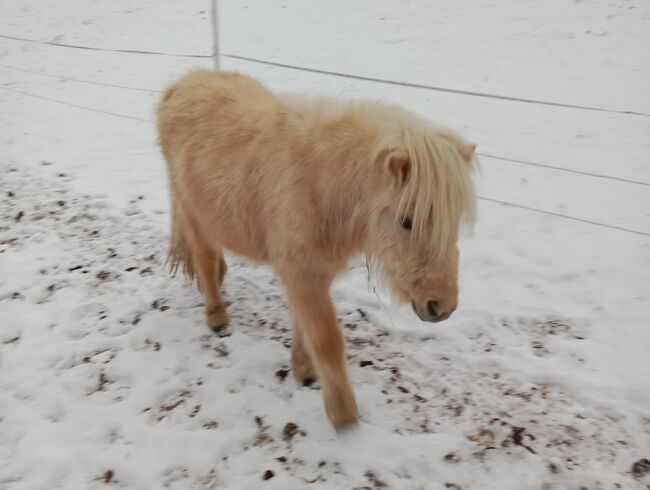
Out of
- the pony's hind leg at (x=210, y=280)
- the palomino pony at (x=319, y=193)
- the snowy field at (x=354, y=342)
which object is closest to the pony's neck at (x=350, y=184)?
the palomino pony at (x=319, y=193)

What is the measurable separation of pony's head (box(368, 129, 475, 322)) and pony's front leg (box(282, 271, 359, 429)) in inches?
18.2

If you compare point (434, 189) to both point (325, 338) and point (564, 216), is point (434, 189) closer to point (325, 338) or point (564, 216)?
point (325, 338)

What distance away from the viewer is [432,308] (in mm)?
1926

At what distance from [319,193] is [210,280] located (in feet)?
4.37

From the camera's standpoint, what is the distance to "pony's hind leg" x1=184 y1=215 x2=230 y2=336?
3.16 metres

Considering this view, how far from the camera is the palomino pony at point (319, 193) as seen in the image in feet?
6.22

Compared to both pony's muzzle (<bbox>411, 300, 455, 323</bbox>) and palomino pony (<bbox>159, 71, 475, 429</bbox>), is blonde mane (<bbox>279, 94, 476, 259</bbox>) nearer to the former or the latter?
palomino pony (<bbox>159, 71, 475, 429</bbox>)

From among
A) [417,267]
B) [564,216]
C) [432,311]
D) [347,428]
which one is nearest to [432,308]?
[432,311]

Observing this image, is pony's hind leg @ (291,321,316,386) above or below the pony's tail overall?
below

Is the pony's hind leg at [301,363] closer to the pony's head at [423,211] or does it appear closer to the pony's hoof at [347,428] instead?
the pony's hoof at [347,428]

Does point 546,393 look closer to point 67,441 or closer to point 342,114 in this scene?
point 342,114

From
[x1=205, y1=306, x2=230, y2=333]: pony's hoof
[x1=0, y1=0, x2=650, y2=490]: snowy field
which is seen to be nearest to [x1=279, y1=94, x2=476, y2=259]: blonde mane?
[x1=0, y1=0, x2=650, y2=490]: snowy field

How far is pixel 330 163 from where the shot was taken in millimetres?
2146

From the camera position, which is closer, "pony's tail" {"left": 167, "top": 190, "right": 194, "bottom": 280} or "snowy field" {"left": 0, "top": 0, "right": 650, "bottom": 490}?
"snowy field" {"left": 0, "top": 0, "right": 650, "bottom": 490}
